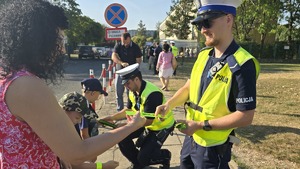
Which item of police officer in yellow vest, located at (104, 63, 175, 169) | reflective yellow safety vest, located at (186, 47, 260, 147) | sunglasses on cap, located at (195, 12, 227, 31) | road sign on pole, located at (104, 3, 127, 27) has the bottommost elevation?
police officer in yellow vest, located at (104, 63, 175, 169)

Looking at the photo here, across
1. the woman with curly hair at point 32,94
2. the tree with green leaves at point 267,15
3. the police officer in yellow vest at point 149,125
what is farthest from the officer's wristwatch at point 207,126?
the tree with green leaves at point 267,15

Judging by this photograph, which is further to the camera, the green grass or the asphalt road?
the green grass

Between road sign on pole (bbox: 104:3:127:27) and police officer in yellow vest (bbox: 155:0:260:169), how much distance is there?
6.28m

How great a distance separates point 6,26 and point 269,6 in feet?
118

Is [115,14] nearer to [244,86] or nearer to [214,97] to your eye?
[214,97]

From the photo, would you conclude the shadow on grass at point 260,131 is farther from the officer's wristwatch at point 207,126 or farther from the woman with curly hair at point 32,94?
the woman with curly hair at point 32,94

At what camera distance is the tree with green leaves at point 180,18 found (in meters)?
51.8

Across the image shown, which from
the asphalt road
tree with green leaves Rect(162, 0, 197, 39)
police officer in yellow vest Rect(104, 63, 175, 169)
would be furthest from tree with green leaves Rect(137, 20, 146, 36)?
police officer in yellow vest Rect(104, 63, 175, 169)

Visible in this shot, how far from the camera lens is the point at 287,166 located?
4176 millimetres

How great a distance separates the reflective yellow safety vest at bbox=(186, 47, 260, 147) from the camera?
199 cm

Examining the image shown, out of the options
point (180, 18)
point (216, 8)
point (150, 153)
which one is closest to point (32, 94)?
point (216, 8)

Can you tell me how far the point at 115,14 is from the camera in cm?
821

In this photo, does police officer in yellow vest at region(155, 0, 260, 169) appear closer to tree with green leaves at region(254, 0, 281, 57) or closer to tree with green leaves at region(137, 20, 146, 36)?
tree with green leaves at region(254, 0, 281, 57)

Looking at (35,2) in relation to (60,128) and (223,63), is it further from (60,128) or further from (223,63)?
(223,63)
